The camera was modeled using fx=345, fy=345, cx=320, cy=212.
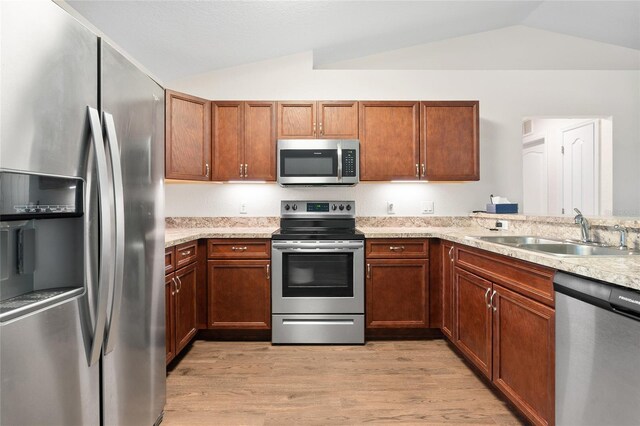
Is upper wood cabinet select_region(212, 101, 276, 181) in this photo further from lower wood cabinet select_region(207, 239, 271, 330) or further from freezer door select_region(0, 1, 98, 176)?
freezer door select_region(0, 1, 98, 176)

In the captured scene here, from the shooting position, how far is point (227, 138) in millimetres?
3189

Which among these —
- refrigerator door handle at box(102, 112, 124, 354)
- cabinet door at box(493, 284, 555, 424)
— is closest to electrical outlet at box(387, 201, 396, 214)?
cabinet door at box(493, 284, 555, 424)

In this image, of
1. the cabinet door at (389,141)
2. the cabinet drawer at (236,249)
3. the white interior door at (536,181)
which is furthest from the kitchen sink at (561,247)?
the white interior door at (536,181)

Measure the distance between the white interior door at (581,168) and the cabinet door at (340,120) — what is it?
2.80 meters

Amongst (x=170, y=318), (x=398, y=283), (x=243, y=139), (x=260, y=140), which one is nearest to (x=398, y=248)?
(x=398, y=283)

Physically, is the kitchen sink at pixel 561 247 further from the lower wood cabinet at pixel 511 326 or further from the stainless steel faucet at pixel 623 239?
the lower wood cabinet at pixel 511 326

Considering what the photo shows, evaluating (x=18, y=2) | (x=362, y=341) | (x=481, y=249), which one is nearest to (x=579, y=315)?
(x=481, y=249)

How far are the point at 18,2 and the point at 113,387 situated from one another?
1285 mm

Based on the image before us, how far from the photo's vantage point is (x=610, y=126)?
3648 mm

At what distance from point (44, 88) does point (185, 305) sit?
1.97 m

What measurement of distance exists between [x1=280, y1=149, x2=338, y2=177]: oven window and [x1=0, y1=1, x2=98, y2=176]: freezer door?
6.58 feet

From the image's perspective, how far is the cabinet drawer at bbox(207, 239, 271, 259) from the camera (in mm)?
2922

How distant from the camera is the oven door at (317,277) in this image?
9.39ft

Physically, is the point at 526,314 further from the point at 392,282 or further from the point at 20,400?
the point at 20,400
